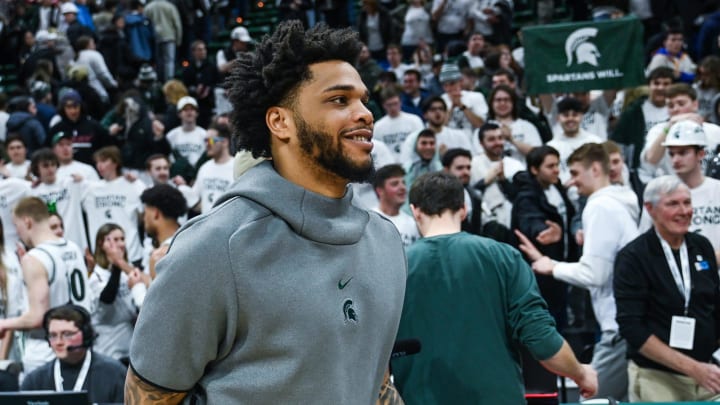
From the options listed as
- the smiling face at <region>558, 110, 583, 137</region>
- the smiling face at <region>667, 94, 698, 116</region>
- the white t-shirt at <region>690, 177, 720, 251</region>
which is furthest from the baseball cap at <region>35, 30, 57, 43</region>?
the white t-shirt at <region>690, 177, 720, 251</region>

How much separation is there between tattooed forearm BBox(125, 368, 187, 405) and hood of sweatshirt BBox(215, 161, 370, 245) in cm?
41

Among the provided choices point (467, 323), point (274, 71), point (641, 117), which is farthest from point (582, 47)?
point (274, 71)

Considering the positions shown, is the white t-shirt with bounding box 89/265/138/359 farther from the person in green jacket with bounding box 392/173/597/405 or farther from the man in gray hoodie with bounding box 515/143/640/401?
the person in green jacket with bounding box 392/173/597/405

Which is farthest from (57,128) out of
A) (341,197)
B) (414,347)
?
(341,197)

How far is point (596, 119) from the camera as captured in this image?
10992 mm

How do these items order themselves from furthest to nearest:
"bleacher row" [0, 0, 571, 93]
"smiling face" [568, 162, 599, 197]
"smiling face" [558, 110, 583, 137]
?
"bleacher row" [0, 0, 571, 93] < "smiling face" [558, 110, 583, 137] < "smiling face" [568, 162, 599, 197]

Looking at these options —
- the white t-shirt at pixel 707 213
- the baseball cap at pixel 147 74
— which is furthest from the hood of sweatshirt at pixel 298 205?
the baseball cap at pixel 147 74

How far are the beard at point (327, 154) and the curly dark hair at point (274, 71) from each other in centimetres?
7

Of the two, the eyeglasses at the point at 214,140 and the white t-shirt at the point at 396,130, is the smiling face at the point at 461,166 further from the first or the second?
the eyeglasses at the point at 214,140

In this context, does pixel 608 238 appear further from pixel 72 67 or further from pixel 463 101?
pixel 72 67

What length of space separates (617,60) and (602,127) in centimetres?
69

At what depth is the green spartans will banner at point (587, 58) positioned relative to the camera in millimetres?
11039

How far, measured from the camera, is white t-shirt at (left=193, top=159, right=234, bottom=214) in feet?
35.8

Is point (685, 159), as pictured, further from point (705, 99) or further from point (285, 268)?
point (285, 268)
